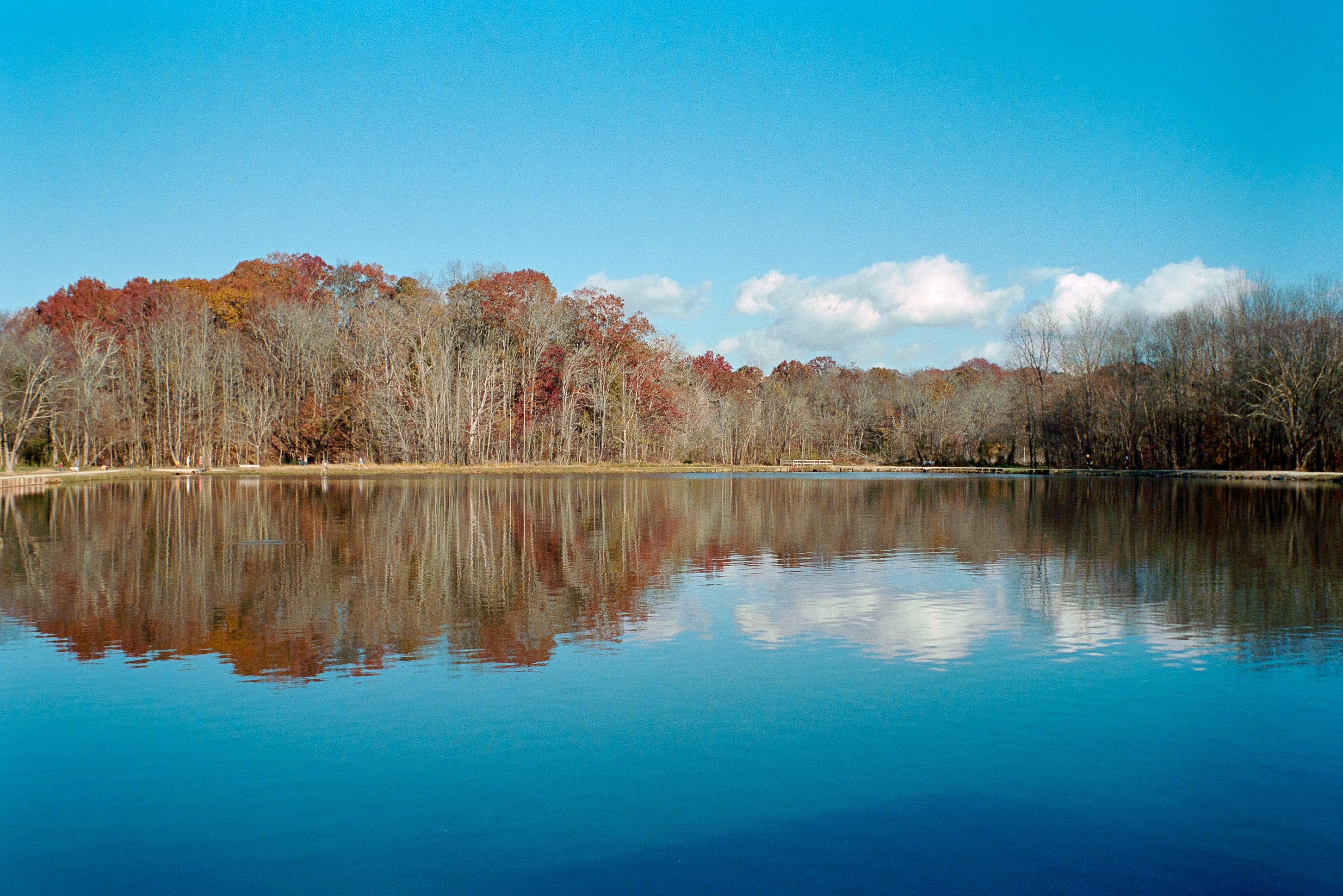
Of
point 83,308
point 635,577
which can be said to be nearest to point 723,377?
point 83,308

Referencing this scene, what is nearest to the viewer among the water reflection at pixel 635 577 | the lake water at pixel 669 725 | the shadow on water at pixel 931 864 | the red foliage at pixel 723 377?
the shadow on water at pixel 931 864

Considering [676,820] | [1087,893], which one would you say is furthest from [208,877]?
[1087,893]

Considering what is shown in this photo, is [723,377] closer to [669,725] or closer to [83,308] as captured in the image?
[83,308]

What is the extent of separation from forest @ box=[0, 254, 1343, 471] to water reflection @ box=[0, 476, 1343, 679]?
2968cm

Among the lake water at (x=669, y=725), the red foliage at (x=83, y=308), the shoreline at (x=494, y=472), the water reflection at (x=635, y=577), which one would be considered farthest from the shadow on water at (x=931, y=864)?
the red foliage at (x=83, y=308)

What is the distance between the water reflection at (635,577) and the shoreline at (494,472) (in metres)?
23.4

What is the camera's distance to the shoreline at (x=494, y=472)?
52.0 metres

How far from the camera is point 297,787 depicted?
22.1ft

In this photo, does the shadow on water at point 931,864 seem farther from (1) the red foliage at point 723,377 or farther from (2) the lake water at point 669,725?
(1) the red foliage at point 723,377

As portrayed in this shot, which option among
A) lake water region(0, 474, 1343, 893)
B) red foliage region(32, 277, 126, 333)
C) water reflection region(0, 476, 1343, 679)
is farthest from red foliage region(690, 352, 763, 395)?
lake water region(0, 474, 1343, 893)

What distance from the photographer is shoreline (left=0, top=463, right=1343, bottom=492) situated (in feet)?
171

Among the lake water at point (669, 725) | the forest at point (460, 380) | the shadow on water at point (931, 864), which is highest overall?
the forest at point (460, 380)

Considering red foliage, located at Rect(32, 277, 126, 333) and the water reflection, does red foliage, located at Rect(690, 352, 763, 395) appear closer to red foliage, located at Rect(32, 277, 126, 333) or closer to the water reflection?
red foliage, located at Rect(32, 277, 126, 333)

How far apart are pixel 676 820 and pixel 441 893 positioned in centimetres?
162
